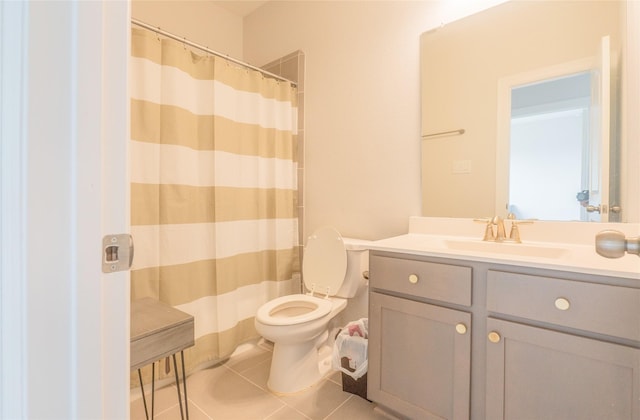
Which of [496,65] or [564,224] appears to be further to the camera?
[496,65]

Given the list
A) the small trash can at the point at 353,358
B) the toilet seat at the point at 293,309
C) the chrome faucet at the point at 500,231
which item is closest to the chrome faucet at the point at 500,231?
the chrome faucet at the point at 500,231

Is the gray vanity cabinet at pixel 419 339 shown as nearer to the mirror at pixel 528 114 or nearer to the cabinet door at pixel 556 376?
the cabinet door at pixel 556 376

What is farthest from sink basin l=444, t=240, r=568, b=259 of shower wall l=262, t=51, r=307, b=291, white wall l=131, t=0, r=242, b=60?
white wall l=131, t=0, r=242, b=60

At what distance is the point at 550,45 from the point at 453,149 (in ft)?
1.86

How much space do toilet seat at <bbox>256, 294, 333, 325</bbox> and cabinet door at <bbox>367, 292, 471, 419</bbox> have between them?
0.34m

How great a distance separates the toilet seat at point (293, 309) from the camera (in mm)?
1484

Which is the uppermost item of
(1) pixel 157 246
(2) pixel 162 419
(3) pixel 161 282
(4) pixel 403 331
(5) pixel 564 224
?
(5) pixel 564 224

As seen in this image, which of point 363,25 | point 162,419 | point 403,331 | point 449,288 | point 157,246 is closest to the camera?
point 449,288

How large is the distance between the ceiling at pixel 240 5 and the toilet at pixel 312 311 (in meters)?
1.93

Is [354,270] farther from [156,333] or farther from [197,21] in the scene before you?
[197,21]

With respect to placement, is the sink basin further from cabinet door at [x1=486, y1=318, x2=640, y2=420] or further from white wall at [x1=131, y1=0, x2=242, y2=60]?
white wall at [x1=131, y1=0, x2=242, y2=60]

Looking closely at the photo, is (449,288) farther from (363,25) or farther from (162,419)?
(363,25)

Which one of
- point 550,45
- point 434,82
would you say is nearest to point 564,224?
point 550,45

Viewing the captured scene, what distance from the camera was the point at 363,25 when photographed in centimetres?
185
